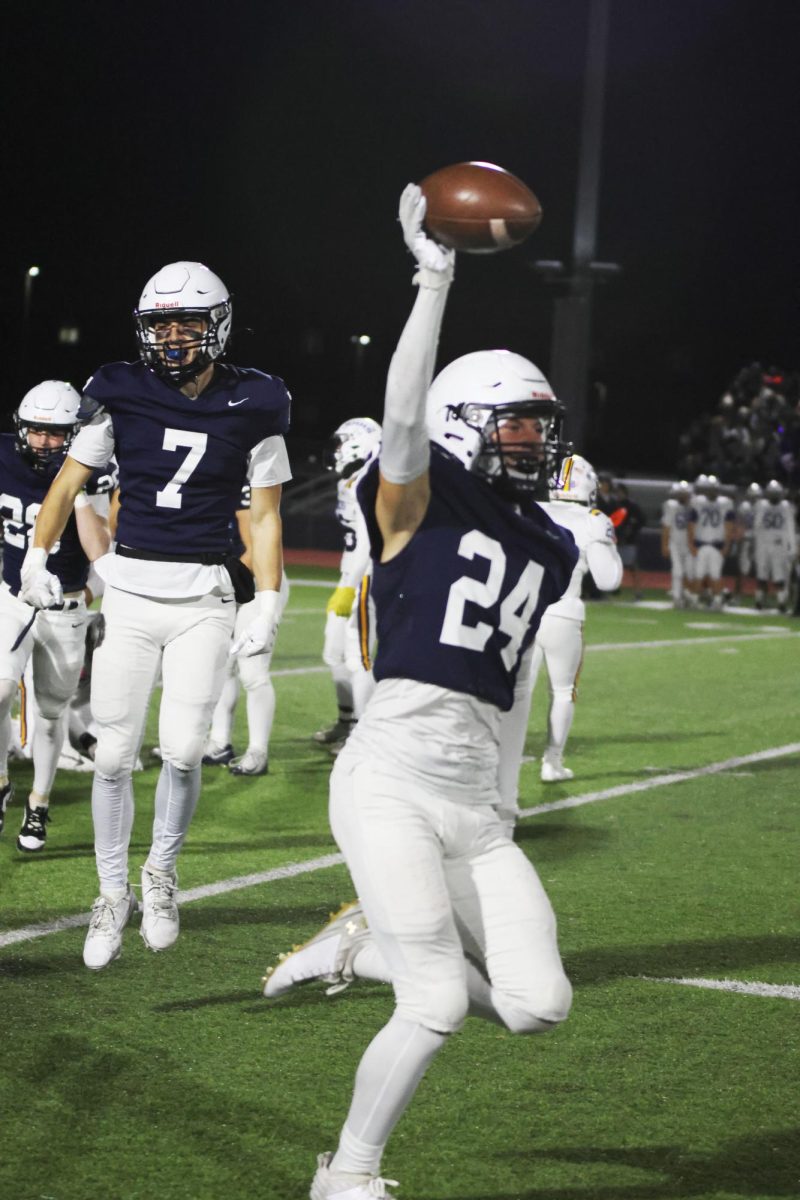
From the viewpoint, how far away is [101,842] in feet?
15.6

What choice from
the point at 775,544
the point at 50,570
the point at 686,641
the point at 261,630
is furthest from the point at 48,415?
the point at 775,544

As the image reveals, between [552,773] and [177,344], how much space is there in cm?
417

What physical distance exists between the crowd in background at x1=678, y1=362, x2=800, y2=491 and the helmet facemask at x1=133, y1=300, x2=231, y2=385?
26548 millimetres

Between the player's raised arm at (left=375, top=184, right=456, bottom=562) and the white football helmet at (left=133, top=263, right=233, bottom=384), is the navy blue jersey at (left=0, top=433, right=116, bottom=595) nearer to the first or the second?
the white football helmet at (left=133, top=263, right=233, bottom=384)

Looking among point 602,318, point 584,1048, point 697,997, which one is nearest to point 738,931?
point 697,997

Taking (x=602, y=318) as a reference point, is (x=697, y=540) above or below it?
below

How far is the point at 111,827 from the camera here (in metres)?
4.74

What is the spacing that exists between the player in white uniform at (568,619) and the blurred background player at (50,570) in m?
1.98

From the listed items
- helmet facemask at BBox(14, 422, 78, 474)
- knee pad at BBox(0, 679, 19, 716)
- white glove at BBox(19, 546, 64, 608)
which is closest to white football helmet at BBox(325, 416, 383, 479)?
helmet facemask at BBox(14, 422, 78, 474)

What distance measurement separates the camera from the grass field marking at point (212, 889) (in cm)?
495

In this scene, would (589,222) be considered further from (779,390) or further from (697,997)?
(697,997)

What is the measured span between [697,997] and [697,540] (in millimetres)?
17381

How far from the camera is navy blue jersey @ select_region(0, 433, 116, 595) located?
243 inches

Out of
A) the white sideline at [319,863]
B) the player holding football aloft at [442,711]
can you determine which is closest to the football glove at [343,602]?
the white sideline at [319,863]
